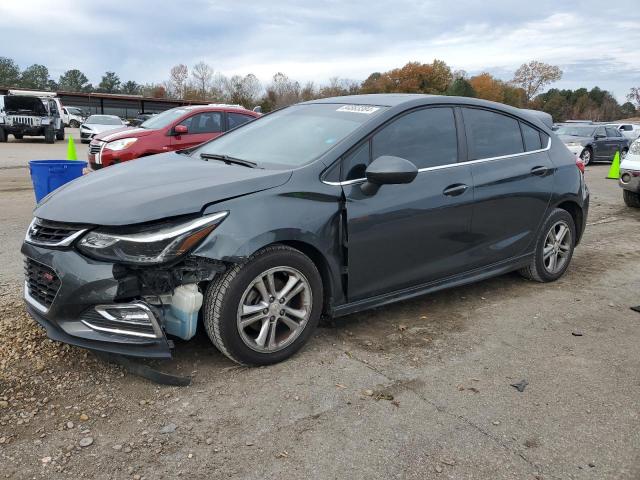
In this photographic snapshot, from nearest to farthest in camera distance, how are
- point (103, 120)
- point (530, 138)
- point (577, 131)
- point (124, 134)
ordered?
point (530, 138) → point (124, 134) → point (577, 131) → point (103, 120)

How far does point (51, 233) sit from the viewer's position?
3.08m

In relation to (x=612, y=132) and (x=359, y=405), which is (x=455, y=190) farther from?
(x=612, y=132)

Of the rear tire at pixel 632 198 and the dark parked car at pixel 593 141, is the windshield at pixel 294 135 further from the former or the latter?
the dark parked car at pixel 593 141

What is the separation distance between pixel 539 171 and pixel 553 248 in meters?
0.79

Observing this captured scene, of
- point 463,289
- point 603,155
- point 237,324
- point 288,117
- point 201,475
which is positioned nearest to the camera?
point 201,475

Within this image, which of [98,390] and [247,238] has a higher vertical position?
[247,238]

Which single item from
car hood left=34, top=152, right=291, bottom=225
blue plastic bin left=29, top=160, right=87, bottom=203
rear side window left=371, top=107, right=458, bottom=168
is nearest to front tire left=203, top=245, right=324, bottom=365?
car hood left=34, top=152, right=291, bottom=225

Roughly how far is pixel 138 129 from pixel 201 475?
325 inches

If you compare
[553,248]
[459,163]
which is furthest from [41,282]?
[553,248]

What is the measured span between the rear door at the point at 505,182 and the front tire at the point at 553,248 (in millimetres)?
170

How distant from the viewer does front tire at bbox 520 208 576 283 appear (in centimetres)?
494

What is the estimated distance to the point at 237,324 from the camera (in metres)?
3.12

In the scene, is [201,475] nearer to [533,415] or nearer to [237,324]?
[237,324]

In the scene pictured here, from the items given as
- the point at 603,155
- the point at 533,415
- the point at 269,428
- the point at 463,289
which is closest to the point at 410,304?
the point at 463,289
